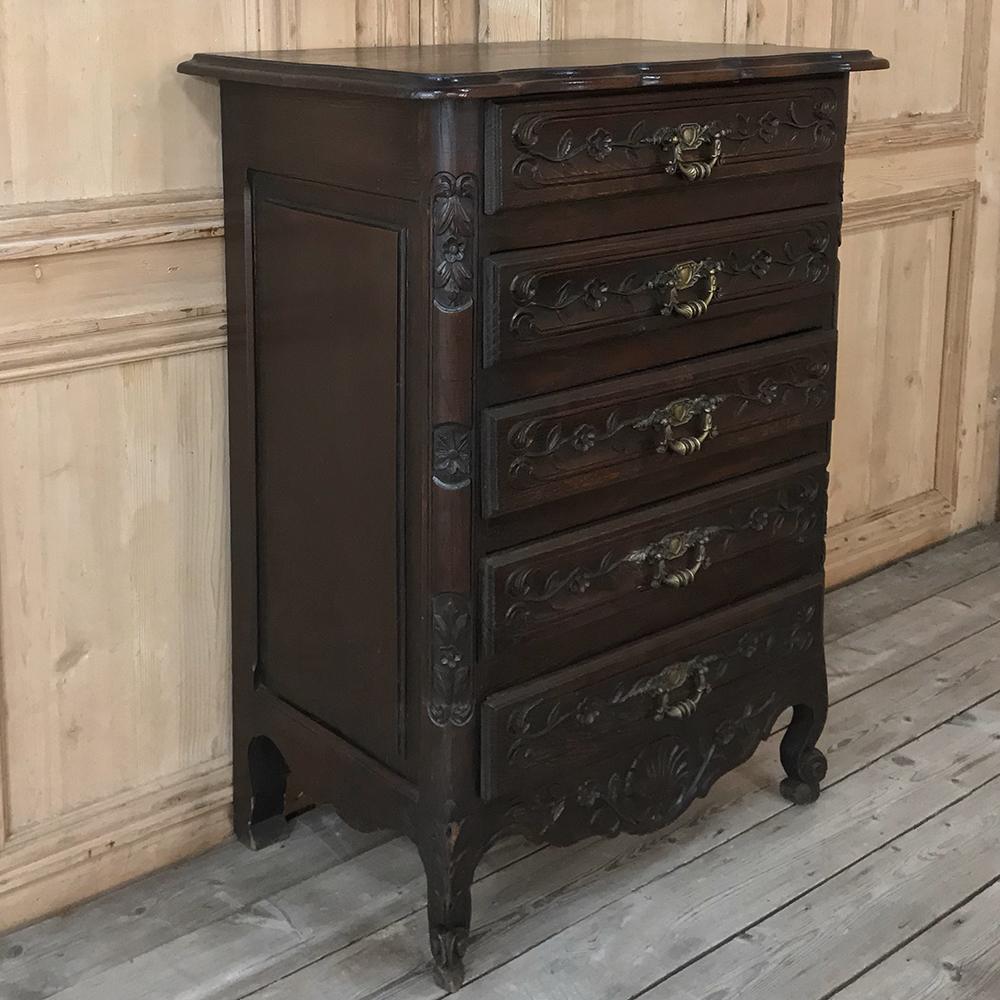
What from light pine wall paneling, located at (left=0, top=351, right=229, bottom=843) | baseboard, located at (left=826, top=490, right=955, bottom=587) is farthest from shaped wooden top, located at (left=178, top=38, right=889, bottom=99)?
baseboard, located at (left=826, top=490, right=955, bottom=587)

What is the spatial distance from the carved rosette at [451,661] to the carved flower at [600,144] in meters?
0.58

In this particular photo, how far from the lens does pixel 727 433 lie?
2168mm

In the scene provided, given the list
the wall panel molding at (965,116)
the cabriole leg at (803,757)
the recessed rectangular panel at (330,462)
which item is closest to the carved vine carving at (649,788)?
the cabriole leg at (803,757)

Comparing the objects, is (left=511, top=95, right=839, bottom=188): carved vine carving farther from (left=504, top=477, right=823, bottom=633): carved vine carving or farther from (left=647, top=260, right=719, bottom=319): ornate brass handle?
(left=504, top=477, right=823, bottom=633): carved vine carving

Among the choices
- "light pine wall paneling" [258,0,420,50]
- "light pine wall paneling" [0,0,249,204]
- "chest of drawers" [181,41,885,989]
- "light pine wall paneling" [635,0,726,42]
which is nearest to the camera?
"chest of drawers" [181,41,885,989]

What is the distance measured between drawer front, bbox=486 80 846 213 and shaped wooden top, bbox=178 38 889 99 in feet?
0.10

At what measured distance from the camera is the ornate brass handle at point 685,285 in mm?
2008

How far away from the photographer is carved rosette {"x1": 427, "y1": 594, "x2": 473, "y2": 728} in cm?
192

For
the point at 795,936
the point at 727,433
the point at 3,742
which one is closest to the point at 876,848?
the point at 795,936

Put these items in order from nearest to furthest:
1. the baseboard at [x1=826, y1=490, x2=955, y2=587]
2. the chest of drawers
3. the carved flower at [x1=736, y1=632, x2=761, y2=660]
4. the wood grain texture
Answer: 1. the chest of drawers
2. the wood grain texture
3. the carved flower at [x1=736, y1=632, x2=761, y2=660]
4. the baseboard at [x1=826, y1=490, x2=955, y2=587]

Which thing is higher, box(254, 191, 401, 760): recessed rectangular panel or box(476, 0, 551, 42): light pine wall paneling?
box(476, 0, 551, 42): light pine wall paneling

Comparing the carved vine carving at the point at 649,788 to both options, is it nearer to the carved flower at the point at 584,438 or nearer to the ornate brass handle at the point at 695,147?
the carved flower at the point at 584,438

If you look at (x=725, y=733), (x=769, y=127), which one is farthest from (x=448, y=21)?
(x=725, y=733)

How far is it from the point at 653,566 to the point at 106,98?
39.1 inches
